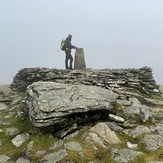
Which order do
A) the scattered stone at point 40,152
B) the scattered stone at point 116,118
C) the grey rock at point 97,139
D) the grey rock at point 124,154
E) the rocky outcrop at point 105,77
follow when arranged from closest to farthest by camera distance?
1. the grey rock at point 124,154
2. the scattered stone at point 40,152
3. the grey rock at point 97,139
4. the scattered stone at point 116,118
5. the rocky outcrop at point 105,77

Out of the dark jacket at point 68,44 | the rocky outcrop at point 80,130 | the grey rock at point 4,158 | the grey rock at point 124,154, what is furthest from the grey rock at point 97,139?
the dark jacket at point 68,44

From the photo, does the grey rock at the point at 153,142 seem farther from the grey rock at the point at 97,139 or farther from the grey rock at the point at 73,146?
the grey rock at the point at 73,146

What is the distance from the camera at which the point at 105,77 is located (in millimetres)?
22625

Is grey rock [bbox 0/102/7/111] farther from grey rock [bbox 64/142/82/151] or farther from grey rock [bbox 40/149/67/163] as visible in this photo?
grey rock [bbox 64/142/82/151]

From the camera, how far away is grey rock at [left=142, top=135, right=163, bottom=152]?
485 inches

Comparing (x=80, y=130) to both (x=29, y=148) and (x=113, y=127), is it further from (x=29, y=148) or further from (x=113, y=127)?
(x=29, y=148)

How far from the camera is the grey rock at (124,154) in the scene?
11362 mm

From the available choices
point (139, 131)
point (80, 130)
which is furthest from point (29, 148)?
point (139, 131)

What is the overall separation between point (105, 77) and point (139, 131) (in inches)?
365

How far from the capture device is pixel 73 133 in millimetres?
13828

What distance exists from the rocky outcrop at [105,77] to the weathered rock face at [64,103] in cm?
505

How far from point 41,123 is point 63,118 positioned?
4.63ft

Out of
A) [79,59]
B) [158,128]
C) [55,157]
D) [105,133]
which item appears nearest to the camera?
[55,157]

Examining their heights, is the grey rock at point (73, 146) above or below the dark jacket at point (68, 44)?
below
